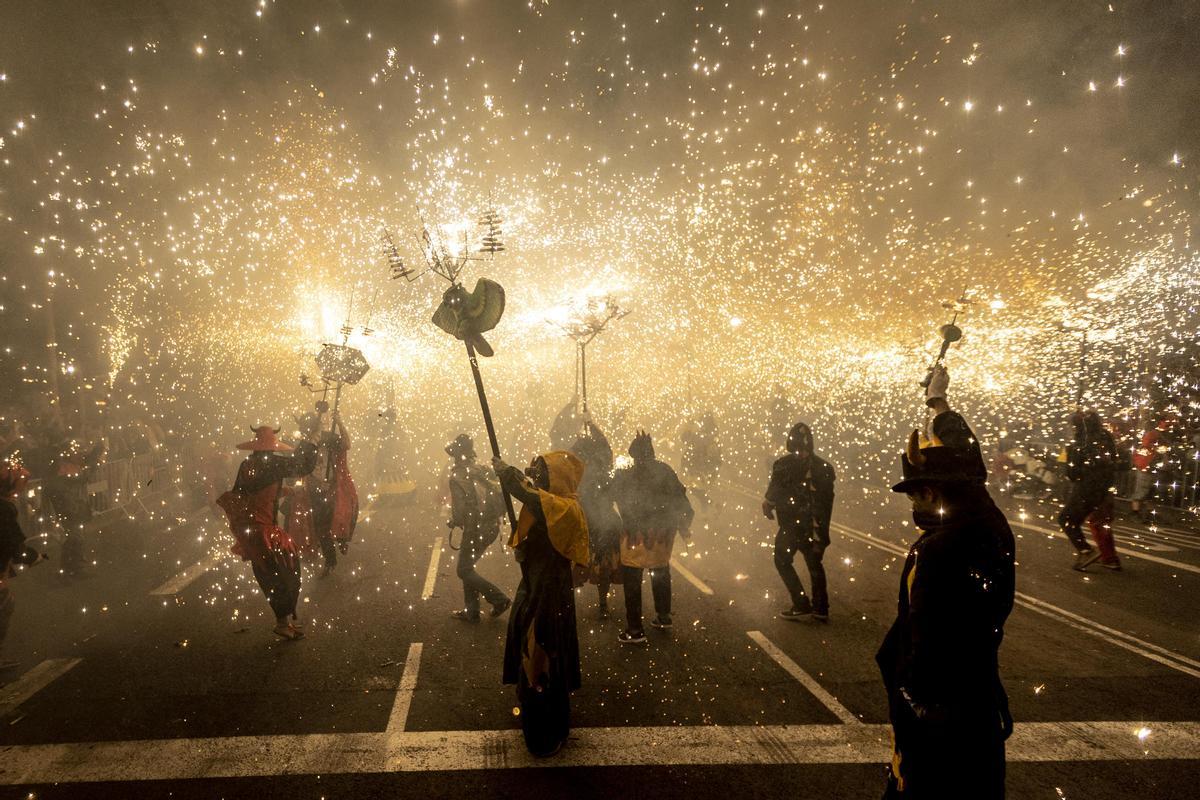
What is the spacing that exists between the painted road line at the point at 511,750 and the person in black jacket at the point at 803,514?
2.07m

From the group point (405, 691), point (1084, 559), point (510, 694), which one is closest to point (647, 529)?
point (510, 694)

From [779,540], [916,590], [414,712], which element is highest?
[916,590]

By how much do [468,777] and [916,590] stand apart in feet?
9.11

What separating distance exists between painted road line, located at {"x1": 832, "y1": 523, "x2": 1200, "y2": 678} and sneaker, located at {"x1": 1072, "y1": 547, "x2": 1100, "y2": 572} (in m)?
1.85

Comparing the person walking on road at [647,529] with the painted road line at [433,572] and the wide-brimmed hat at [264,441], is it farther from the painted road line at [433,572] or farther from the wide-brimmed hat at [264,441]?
the wide-brimmed hat at [264,441]

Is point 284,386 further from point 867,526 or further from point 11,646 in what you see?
point 867,526

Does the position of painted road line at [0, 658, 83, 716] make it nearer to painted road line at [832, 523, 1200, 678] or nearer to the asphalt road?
the asphalt road

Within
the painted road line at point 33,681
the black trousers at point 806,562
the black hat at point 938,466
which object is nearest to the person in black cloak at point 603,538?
the black trousers at point 806,562

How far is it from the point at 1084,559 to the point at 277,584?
34.5ft

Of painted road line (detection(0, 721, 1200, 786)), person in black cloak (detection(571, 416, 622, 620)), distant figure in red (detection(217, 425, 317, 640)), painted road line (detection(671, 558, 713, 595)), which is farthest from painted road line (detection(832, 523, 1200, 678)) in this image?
distant figure in red (detection(217, 425, 317, 640))

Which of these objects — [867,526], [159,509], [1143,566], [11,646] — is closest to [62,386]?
[159,509]

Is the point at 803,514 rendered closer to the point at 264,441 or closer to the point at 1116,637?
the point at 1116,637

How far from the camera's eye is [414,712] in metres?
4.13

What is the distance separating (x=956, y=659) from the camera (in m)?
2.24
